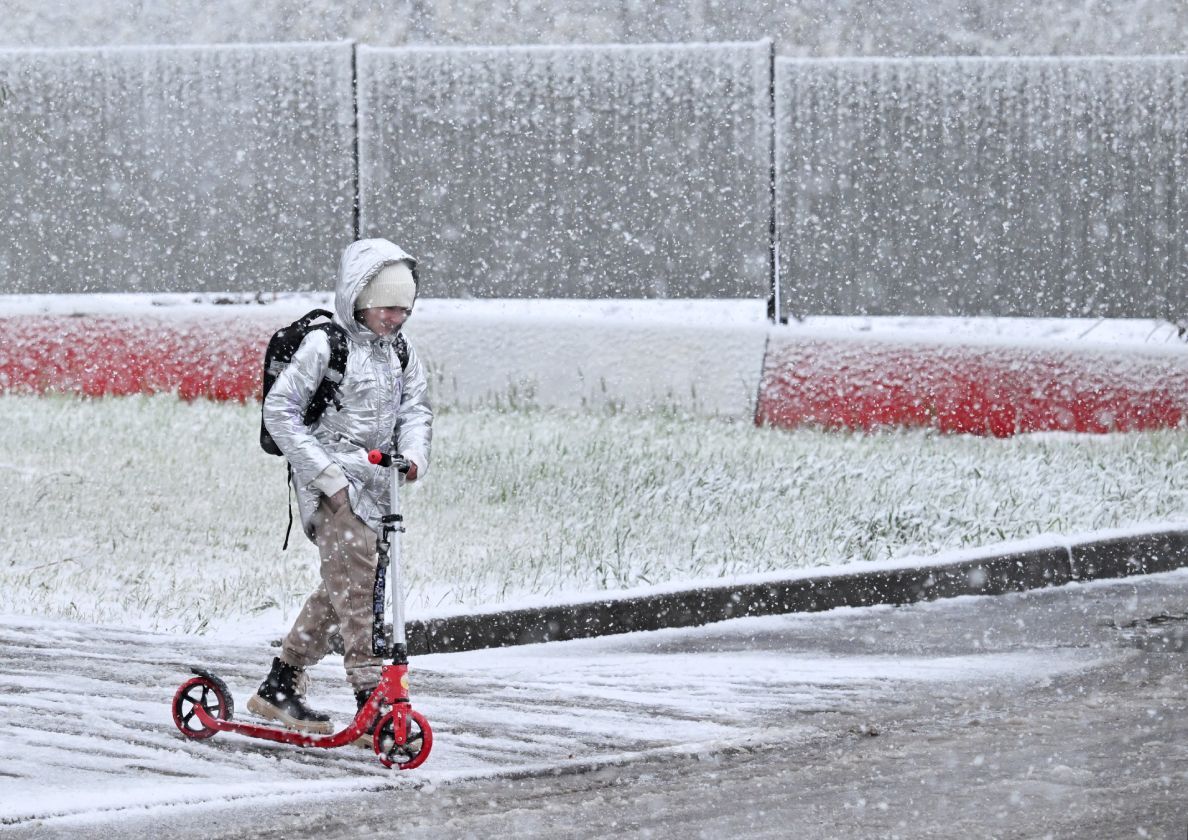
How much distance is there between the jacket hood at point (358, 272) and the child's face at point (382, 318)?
3cm

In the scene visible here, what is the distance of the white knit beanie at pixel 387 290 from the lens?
5.56 metres

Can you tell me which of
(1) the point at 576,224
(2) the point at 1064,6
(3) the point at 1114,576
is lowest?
(3) the point at 1114,576

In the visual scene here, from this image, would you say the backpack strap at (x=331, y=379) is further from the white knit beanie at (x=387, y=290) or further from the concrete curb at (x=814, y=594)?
the concrete curb at (x=814, y=594)

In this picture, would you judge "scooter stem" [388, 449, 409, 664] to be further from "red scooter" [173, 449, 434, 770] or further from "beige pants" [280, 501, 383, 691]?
"beige pants" [280, 501, 383, 691]

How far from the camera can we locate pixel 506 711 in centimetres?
618

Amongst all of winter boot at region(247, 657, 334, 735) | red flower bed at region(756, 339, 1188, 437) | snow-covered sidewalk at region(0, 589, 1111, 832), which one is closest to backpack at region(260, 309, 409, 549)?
winter boot at region(247, 657, 334, 735)

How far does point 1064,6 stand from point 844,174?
214 inches

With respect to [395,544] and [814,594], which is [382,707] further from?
[814,594]

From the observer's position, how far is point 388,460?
5.44 meters

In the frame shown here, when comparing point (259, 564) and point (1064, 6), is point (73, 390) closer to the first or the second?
point (259, 564)

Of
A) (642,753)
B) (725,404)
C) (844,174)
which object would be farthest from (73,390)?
(642,753)

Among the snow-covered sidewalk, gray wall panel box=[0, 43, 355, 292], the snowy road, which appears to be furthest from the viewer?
gray wall panel box=[0, 43, 355, 292]

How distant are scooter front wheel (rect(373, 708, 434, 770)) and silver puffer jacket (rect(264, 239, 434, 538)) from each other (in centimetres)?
58

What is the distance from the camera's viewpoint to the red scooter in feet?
17.7
